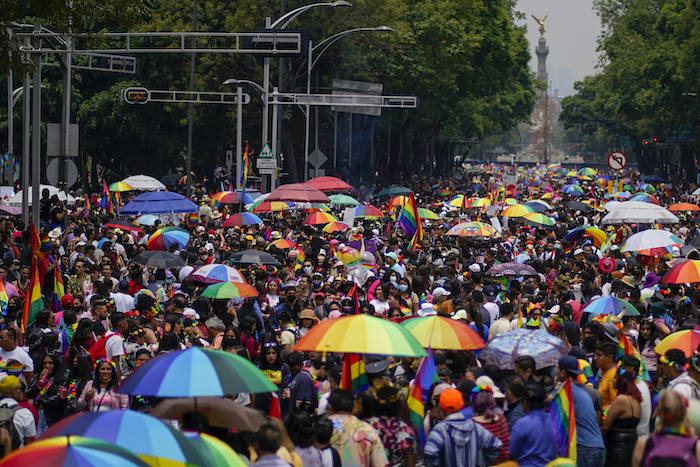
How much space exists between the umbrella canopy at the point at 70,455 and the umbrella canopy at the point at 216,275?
767 cm

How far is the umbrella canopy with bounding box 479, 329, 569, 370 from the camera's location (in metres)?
8.20

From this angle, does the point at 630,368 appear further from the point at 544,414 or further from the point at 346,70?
the point at 346,70

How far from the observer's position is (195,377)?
6262 millimetres

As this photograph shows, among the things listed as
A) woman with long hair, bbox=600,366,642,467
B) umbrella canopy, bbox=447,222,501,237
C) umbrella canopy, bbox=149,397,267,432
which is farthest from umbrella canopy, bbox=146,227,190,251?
woman with long hair, bbox=600,366,642,467

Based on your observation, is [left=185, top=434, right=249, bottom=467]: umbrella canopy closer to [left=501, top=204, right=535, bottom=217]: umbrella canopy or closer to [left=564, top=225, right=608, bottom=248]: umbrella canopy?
[left=564, top=225, right=608, bottom=248]: umbrella canopy

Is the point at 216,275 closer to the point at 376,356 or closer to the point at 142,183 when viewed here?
the point at 376,356

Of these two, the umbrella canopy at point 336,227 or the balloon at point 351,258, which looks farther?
the umbrella canopy at point 336,227

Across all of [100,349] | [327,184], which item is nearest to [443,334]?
[100,349]

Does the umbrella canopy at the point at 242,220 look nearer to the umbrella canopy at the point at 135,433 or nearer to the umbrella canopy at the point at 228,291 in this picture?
the umbrella canopy at the point at 228,291

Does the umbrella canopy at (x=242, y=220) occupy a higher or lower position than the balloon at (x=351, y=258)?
higher

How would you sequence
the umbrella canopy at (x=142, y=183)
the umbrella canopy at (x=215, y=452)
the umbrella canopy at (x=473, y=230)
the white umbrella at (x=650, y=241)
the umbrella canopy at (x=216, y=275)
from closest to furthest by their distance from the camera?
1. the umbrella canopy at (x=215, y=452)
2. the umbrella canopy at (x=216, y=275)
3. the white umbrella at (x=650, y=241)
4. the umbrella canopy at (x=473, y=230)
5. the umbrella canopy at (x=142, y=183)

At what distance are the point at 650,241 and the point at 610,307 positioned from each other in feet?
18.1

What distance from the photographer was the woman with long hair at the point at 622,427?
7297 mm

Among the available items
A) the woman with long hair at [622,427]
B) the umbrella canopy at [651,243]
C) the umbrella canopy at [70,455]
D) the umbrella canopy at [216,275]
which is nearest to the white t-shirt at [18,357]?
the umbrella canopy at [216,275]
